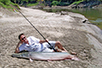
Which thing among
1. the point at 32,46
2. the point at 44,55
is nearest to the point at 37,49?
the point at 32,46

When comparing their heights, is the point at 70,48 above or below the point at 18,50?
below

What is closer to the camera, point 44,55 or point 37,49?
point 44,55

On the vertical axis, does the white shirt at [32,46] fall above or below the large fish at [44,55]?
above

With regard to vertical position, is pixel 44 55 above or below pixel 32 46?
below

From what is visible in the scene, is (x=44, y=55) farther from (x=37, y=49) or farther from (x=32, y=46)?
(x=32, y=46)

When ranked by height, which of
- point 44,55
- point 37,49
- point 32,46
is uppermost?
point 32,46

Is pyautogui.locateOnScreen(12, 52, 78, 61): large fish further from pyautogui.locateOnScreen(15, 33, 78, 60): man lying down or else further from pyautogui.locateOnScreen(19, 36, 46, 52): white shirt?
pyautogui.locateOnScreen(19, 36, 46, 52): white shirt

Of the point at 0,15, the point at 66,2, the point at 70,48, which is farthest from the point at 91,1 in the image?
the point at 70,48

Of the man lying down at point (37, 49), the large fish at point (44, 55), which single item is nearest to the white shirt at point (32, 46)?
the man lying down at point (37, 49)

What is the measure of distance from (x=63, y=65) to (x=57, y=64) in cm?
26

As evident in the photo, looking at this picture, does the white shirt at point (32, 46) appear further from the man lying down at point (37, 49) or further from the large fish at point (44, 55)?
the large fish at point (44, 55)

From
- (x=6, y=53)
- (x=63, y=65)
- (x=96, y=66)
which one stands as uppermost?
(x=6, y=53)

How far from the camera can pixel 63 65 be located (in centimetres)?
452

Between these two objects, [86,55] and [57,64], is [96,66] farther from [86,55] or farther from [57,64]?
[57,64]
